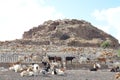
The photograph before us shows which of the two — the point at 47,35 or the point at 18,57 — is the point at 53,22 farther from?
the point at 18,57

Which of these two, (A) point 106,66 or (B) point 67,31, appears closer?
(A) point 106,66

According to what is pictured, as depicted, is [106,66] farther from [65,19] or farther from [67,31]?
[65,19]

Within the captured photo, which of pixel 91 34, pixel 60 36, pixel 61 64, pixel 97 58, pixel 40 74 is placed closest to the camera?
pixel 40 74

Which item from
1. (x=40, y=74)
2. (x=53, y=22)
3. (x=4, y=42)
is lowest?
(x=40, y=74)

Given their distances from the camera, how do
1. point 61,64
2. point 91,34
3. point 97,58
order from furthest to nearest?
point 91,34 < point 97,58 < point 61,64

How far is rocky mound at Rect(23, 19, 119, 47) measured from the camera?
93.4 metres

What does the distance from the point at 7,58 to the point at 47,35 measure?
62.1m

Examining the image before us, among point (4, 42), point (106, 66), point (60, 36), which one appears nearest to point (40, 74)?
point (106, 66)

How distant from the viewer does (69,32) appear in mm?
96688

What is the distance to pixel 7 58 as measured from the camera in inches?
1361

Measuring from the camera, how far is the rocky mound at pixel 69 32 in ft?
307

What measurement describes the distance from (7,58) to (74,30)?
6512 cm

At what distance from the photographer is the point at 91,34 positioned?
10225cm

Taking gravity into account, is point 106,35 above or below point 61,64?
above
